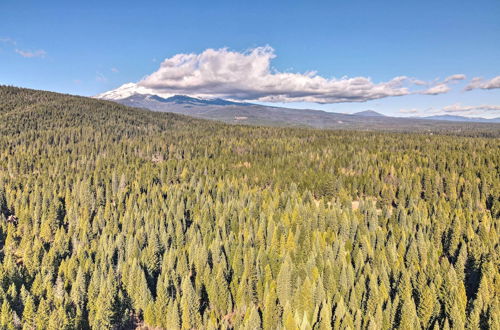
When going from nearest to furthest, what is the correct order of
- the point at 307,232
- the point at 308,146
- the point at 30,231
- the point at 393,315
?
1. the point at 393,315
2. the point at 307,232
3. the point at 30,231
4. the point at 308,146

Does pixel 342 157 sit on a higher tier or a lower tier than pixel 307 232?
higher

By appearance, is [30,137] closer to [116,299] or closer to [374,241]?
[116,299]

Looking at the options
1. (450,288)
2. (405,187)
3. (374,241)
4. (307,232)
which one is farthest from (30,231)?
(405,187)

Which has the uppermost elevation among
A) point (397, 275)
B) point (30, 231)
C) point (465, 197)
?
point (465, 197)

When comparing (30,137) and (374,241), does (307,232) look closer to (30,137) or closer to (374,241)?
(374,241)

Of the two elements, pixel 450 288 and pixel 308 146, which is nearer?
pixel 450 288

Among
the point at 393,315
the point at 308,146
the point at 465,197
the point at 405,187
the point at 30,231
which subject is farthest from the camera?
the point at 308,146

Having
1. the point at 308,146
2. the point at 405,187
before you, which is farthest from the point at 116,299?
the point at 308,146
